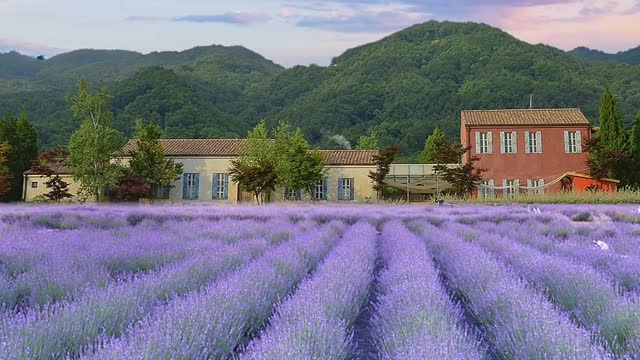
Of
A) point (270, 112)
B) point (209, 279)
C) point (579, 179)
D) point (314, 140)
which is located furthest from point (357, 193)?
point (270, 112)

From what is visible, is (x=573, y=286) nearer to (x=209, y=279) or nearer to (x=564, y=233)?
(x=209, y=279)

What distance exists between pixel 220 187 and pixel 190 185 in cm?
173

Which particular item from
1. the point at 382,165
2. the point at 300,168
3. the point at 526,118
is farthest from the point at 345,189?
the point at 526,118

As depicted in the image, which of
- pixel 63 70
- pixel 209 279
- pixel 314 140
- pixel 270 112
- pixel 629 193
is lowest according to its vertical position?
pixel 209 279

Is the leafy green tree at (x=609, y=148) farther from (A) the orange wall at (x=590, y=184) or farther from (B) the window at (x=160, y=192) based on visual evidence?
(B) the window at (x=160, y=192)

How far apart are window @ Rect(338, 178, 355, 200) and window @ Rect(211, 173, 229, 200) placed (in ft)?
21.4

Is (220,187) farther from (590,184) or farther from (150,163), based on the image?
(590,184)

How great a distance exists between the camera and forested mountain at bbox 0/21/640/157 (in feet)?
175

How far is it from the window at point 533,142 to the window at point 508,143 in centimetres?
59

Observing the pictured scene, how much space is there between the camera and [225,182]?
31.3m

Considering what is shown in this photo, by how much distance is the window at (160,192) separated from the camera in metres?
30.2

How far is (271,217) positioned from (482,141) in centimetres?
1841

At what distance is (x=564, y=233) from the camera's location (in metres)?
10.5

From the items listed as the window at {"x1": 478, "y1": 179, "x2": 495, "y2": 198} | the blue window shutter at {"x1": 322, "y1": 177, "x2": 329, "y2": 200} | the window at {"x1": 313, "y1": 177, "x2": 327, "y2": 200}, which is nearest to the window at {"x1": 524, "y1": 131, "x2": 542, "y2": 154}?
the window at {"x1": 478, "y1": 179, "x2": 495, "y2": 198}
